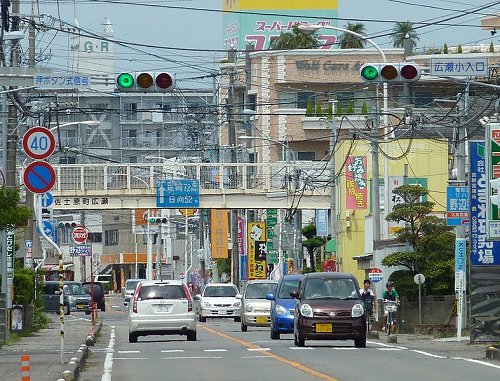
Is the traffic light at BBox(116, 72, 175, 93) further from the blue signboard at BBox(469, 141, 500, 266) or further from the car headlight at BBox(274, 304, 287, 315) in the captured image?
the car headlight at BBox(274, 304, 287, 315)

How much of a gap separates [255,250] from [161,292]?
4181 cm

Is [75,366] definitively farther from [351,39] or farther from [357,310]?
[351,39]

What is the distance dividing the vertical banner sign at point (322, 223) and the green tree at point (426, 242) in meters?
29.1

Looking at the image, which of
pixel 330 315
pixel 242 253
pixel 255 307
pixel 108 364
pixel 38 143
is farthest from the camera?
pixel 242 253

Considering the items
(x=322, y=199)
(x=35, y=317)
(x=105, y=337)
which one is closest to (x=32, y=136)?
(x=105, y=337)

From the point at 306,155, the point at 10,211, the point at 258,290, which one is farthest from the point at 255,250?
the point at 10,211

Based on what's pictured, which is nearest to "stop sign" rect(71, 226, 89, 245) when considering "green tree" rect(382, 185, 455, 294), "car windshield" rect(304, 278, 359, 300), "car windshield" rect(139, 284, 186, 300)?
"green tree" rect(382, 185, 455, 294)

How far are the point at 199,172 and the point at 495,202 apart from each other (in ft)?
152

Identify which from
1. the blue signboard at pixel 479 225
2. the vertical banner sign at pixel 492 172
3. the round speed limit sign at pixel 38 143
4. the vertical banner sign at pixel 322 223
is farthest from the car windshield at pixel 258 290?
the vertical banner sign at pixel 322 223

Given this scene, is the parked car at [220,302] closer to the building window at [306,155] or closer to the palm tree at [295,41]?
the palm tree at [295,41]

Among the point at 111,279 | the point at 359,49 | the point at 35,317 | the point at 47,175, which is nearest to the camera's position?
the point at 47,175

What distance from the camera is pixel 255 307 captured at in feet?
151

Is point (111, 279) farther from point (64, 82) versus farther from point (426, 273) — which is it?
point (64, 82)

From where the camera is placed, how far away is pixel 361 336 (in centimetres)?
3159
